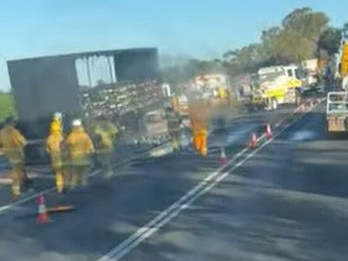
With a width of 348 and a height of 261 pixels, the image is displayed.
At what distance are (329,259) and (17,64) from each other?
19888 millimetres

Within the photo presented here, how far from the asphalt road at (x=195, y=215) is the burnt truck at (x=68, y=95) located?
183 inches

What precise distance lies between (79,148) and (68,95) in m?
8.65

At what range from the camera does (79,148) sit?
1770 cm

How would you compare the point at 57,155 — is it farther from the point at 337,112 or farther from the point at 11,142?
the point at 337,112

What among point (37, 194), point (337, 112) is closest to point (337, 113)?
point (337, 112)

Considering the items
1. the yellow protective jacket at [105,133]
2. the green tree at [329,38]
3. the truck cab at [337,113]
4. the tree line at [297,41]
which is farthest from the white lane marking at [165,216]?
the green tree at [329,38]

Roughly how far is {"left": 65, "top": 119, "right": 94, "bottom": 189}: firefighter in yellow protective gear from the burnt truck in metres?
6.67

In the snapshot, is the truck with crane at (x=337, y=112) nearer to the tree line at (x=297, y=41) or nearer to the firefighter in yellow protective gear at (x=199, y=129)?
the firefighter in yellow protective gear at (x=199, y=129)

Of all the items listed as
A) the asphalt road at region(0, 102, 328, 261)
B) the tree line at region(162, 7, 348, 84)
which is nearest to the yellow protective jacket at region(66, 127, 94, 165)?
the asphalt road at region(0, 102, 328, 261)

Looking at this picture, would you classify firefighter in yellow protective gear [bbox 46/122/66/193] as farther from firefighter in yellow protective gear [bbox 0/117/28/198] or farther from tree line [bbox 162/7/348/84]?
tree line [bbox 162/7/348/84]

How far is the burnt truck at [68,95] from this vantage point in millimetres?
26188

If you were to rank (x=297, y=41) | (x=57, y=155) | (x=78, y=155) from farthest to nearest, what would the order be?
(x=297, y=41)
(x=57, y=155)
(x=78, y=155)

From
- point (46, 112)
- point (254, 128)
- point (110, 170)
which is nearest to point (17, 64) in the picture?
point (46, 112)

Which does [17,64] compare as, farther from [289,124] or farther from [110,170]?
[289,124]
